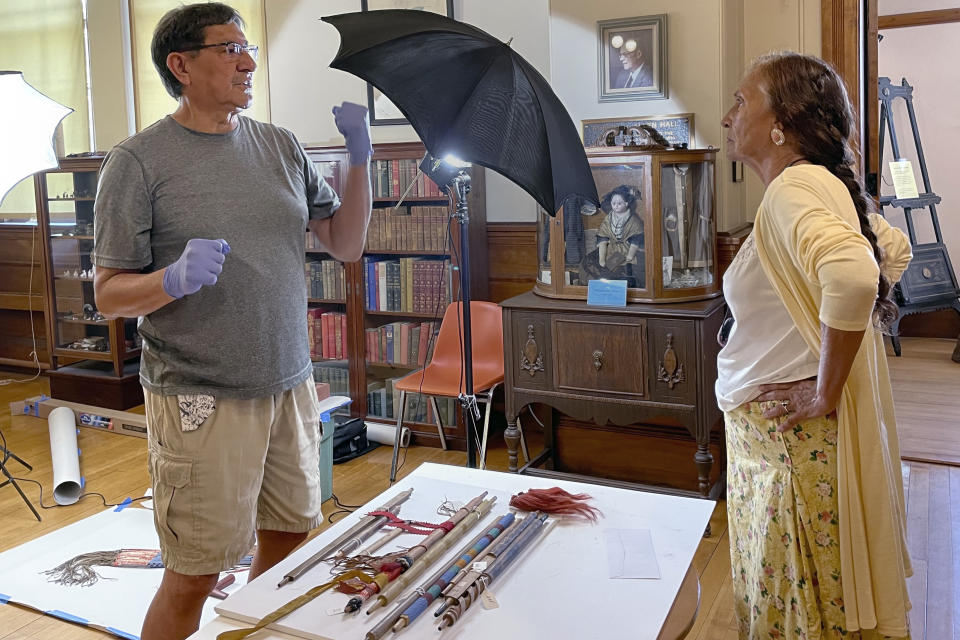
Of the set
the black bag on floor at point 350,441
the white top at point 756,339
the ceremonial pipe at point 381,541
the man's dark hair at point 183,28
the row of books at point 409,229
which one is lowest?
the black bag on floor at point 350,441

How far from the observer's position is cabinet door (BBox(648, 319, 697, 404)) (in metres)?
3.19

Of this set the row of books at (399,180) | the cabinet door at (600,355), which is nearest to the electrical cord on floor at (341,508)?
the cabinet door at (600,355)

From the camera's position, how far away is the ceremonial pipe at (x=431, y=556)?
1405mm

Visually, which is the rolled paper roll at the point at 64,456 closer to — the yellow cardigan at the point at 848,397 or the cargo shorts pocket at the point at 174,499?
the cargo shorts pocket at the point at 174,499

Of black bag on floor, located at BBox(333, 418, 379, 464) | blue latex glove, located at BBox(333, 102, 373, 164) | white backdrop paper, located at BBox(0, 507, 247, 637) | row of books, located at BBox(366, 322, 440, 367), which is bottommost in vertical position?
white backdrop paper, located at BBox(0, 507, 247, 637)

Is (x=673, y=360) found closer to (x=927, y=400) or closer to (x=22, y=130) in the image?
(x=927, y=400)

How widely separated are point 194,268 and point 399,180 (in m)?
2.63

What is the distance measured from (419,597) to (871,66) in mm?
3382

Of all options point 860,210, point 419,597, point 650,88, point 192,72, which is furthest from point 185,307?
point 650,88

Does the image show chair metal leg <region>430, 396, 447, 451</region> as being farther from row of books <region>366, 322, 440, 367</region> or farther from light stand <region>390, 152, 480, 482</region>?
light stand <region>390, 152, 480, 482</region>

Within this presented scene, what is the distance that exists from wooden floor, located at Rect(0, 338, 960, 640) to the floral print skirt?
2.98ft

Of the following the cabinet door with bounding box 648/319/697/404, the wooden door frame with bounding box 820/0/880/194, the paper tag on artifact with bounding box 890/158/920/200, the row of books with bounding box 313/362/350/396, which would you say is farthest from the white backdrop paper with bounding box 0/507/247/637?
the paper tag on artifact with bounding box 890/158/920/200

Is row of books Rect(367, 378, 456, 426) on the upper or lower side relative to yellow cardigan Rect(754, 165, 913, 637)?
lower

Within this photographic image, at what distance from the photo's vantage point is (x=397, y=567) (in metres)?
1.49
